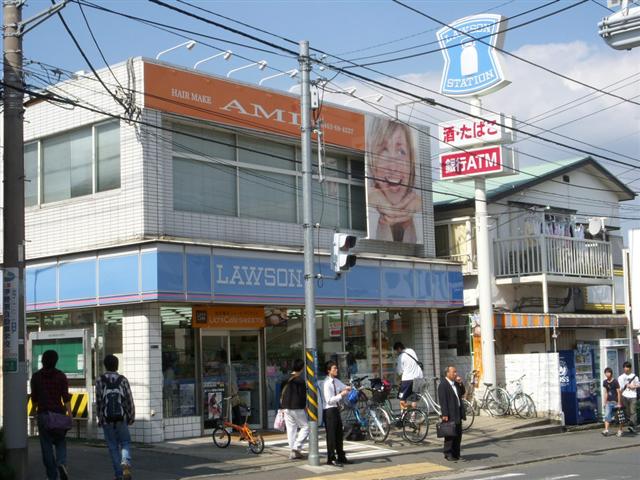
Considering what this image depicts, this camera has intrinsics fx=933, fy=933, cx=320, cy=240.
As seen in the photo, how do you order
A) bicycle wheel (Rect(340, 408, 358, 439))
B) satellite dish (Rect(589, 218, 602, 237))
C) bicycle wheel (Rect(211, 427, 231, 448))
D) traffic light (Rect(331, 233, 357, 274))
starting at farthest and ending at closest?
1. satellite dish (Rect(589, 218, 602, 237))
2. bicycle wheel (Rect(340, 408, 358, 439))
3. bicycle wheel (Rect(211, 427, 231, 448))
4. traffic light (Rect(331, 233, 357, 274))

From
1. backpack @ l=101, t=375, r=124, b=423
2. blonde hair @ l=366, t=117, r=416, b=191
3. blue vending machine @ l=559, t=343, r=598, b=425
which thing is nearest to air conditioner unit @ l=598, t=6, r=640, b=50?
backpack @ l=101, t=375, r=124, b=423

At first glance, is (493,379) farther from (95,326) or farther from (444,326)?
(95,326)

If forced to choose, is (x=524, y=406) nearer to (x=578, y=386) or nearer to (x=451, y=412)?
(x=578, y=386)

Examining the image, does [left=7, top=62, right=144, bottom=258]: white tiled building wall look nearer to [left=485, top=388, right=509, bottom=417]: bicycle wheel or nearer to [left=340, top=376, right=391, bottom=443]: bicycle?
[left=340, top=376, right=391, bottom=443]: bicycle

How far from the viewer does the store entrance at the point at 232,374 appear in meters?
19.5

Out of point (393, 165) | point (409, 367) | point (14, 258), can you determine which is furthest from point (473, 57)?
point (14, 258)

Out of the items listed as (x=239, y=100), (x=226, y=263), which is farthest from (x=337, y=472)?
(x=239, y=100)

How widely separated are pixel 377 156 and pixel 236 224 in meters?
4.71

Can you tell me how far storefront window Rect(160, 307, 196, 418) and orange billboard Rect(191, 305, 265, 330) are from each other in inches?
8.9

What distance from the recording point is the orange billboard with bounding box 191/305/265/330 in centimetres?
1940

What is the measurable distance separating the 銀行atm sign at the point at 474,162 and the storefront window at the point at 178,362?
8.58 metres

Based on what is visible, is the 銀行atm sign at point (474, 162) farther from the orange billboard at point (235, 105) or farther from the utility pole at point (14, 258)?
the utility pole at point (14, 258)

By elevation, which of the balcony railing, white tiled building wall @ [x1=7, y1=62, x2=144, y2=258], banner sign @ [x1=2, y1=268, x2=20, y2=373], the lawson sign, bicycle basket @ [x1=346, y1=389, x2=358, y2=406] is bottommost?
bicycle basket @ [x1=346, y1=389, x2=358, y2=406]

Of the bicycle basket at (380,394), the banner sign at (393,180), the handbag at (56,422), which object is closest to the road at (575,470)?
the bicycle basket at (380,394)
